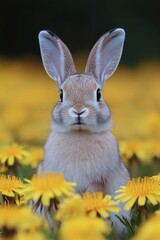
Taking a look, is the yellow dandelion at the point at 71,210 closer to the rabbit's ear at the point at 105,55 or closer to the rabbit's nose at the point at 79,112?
the rabbit's nose at the point at 79,112

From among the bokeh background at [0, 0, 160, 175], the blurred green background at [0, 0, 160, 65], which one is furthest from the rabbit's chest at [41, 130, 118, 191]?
the blurred green background at [0, 0, 160, 65]

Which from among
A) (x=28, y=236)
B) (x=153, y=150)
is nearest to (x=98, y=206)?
(x=28, y=236)

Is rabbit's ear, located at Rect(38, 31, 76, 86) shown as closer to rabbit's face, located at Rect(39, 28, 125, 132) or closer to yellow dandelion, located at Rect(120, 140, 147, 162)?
rabbit's face, located at Rect(39, 28, 125, 132)

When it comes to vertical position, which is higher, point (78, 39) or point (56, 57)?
point (78, 39)

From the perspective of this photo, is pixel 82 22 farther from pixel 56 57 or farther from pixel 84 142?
pixel 84 142

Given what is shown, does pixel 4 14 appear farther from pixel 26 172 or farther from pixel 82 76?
pixel 82 76

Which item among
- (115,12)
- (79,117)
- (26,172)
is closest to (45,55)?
(79,117)
